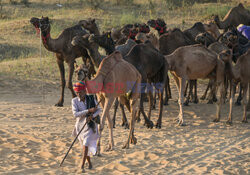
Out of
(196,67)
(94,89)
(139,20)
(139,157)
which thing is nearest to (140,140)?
(139,157)

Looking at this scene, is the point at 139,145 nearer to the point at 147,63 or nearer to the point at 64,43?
the point at 147,63

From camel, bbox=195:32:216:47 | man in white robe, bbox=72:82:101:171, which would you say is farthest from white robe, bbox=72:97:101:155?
camel, bbox=195:32:216:47

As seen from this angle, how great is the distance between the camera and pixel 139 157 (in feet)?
23.1

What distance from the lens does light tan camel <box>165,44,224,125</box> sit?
31.6ft

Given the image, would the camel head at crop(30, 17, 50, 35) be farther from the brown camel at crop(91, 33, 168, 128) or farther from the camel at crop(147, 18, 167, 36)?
the brown camel at crop(91, 33, 168, 128)

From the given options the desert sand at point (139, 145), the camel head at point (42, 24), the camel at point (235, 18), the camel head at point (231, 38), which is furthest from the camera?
the camel at point (235, 18)

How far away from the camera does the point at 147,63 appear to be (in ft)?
29.4

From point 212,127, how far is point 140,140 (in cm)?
206

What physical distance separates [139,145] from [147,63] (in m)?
1.94

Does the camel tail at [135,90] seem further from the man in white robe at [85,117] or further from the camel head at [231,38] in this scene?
the camel head at [231,38]

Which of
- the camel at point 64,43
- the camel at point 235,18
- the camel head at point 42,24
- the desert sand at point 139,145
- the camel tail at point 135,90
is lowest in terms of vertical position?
the desert sand at point 139,145

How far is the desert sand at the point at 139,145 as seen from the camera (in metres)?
6.56

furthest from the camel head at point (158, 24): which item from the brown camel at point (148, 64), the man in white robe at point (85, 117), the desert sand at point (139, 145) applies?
the man in white robe at point (85, 117)

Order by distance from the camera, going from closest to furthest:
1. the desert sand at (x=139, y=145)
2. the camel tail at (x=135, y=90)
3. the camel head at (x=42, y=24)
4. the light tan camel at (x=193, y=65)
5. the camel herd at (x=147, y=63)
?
the desert sand at (x=139, y=145), the camel herd at (x=147, y=63), the camel tail at (x=135, y=90), the light tan camel at (x=193, y=65), the camel head at (x=42, y=24)
